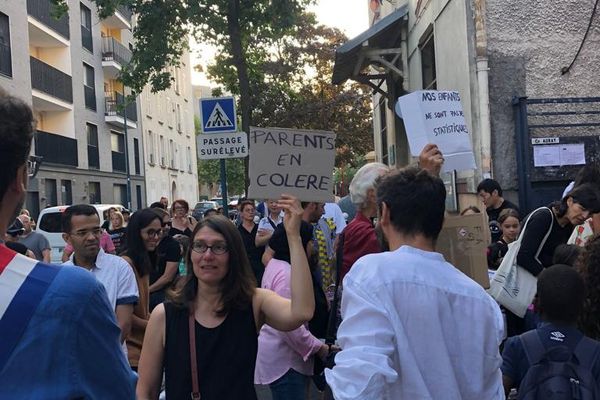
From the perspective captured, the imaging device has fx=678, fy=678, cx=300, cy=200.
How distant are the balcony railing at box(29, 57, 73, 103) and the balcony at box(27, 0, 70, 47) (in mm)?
1327

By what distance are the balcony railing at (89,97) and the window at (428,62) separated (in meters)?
23.0

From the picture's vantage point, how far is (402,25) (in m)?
15.2

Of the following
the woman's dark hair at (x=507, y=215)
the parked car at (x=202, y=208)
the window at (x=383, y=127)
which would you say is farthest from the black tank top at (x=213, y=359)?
the parked car at (x=202, y=208)

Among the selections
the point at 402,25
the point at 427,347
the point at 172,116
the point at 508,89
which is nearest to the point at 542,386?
the point at 427,347

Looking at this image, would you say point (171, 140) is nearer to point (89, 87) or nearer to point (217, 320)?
point (89, 87)

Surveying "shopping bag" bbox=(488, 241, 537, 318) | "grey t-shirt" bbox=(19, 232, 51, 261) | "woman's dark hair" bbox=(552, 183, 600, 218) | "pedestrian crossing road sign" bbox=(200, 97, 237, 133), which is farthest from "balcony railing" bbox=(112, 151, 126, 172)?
"woman's dark hair" bbox=(552, 183, 600, 218)

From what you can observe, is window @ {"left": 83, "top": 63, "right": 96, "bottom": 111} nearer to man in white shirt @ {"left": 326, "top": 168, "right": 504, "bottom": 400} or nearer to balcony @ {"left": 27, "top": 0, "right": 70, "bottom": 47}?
balcony @ {"left": 27, "top": 0, "right": 70, "bottom": 47}

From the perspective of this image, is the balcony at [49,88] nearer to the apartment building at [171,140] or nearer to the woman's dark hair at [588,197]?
the apartment building at [171,140]

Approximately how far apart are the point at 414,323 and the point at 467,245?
1.27 meters

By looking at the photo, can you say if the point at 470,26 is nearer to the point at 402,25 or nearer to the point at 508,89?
the point at 508,89

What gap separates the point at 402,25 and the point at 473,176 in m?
7.23

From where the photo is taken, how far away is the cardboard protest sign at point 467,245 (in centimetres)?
346

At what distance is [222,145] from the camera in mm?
9703

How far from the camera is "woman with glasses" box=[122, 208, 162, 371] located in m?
4.64
